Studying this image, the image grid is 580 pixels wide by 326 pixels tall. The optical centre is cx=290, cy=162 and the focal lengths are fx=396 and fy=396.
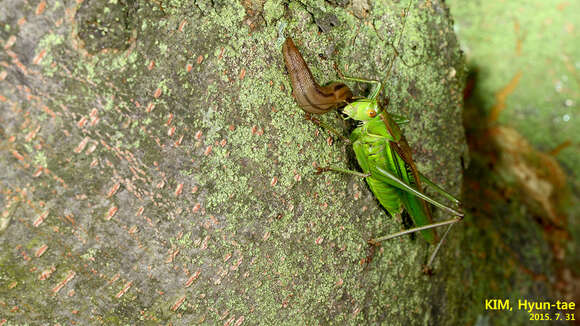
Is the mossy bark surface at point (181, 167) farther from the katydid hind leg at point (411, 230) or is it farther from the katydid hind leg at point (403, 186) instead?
the katydid hind leg at point (403, 186)

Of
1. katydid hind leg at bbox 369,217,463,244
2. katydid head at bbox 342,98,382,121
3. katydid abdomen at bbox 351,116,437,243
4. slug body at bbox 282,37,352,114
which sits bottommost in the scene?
katydid hind leg at bbox 369,217,463,244

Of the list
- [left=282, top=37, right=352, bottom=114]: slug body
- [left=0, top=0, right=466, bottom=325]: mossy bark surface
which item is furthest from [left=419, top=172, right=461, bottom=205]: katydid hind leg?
[left=282, top=37, right=352, bottom=114]: slug body

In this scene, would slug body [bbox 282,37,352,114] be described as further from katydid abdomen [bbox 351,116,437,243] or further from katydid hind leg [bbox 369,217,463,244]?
katydid hind leg [bbox 369,217,463,244]

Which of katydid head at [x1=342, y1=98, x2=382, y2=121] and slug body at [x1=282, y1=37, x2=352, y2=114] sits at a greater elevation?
slug body at [x1=282, y1=37, x2=352, y2=114]

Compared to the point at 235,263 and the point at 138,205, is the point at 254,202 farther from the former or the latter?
the point at 138,205

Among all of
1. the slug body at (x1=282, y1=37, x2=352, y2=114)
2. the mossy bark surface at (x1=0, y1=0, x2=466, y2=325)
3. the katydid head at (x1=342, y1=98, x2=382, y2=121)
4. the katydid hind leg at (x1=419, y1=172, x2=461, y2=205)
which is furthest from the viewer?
the katydid hind leg at (x1=419, y1=172, x2=461, y2=205)

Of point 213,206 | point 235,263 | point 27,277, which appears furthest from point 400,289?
point 27,277

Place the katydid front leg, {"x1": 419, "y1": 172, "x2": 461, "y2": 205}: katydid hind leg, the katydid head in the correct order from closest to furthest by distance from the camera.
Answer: the katydid head, the katydid front leg, {"x1": 419, "y1": 172, "x2": 461, "y2": 205}: katydid hind leg

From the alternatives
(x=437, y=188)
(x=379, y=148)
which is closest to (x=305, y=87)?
(x=379, y=148)

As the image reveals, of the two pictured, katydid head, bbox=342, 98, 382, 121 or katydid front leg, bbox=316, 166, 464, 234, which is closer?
katydid head, bbox=342, 98, 382, 121
